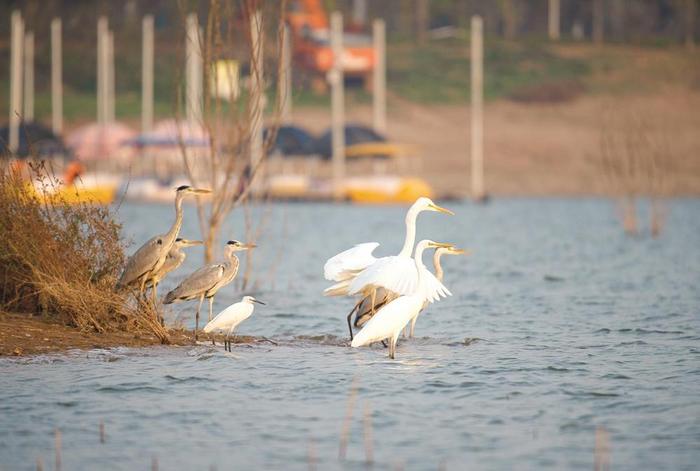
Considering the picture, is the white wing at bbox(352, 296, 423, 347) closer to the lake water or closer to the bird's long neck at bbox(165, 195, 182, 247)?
the lake water

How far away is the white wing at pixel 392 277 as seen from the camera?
13.7 meters

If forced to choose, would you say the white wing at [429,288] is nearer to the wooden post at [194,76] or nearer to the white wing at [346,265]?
the white wing at [346,265]

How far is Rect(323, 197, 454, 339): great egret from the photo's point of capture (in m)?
13.7

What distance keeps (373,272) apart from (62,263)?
3248 millimetres

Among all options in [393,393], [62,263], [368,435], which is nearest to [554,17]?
[62,263]

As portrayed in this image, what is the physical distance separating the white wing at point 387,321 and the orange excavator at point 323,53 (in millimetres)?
58024

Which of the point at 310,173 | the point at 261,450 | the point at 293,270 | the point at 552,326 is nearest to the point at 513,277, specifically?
the point at 293,270

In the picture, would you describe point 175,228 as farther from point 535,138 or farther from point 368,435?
point 535,138

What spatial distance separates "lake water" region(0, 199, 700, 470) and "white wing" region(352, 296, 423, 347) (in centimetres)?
28

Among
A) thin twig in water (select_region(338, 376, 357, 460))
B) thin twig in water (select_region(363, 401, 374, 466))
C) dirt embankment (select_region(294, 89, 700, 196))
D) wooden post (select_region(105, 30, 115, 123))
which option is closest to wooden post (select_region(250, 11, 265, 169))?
thin twig in water (select_region(338, 376, 357, 460))

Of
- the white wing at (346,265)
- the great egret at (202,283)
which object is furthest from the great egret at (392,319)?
the great egret at (202,283)

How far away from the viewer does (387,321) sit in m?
13.4

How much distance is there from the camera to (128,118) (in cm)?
6925

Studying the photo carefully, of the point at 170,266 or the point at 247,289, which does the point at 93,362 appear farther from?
the point at 247,289
